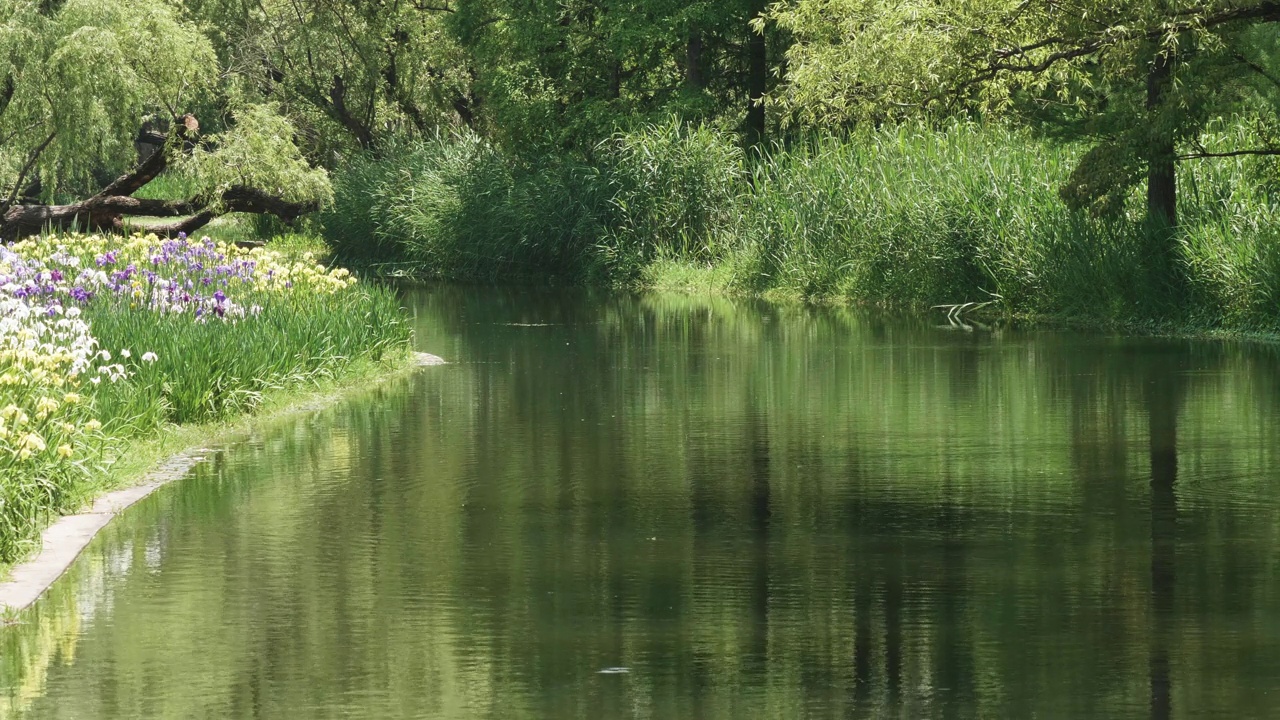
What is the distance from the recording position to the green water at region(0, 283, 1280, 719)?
7.37m

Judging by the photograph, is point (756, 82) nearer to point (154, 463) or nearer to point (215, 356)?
point (215, 356)

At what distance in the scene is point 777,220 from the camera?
35531 millimetres

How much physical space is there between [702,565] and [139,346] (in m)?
6.95

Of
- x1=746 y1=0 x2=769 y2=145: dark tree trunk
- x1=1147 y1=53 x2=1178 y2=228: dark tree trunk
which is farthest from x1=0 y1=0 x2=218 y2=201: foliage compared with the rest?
x1=1147 y1=53 x2=1178 y2=228: dark tree trunk

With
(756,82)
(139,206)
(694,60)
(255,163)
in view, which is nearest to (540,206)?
(694,60)

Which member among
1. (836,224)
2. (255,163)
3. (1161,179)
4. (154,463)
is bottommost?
(154,463)

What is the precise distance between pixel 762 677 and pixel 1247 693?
5.90ft

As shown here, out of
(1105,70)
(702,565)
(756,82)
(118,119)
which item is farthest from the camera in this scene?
(756,82)

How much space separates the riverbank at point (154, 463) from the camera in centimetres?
946

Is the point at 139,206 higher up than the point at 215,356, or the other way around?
the point at 139,206

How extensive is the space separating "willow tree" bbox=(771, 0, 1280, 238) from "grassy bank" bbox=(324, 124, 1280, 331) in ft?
3.20

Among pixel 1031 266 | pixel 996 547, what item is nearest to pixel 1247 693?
pixel 996 547

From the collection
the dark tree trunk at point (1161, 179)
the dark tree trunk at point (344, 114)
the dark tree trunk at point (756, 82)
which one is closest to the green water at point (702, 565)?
the dark tree trunk at point (1161, 179)

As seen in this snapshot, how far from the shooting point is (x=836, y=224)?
111 feet
